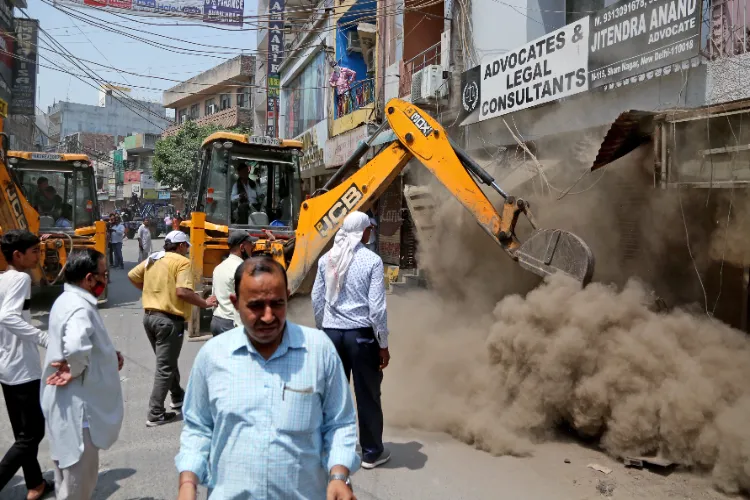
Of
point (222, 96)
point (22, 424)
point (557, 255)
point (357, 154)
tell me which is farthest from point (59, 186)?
point (222, 96)

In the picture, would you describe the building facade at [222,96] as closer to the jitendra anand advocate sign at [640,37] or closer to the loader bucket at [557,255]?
the jitendra anand advocate sign at [640,37]

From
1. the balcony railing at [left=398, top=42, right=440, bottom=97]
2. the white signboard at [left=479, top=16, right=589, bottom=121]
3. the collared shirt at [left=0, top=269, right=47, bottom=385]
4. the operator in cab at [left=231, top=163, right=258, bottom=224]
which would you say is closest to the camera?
the collared shirt at [left=0, top=269, right=47, bottom=385]

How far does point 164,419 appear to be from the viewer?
222 inches

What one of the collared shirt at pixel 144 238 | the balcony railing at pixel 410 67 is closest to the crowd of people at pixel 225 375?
the balcony railing at pixel 410 67

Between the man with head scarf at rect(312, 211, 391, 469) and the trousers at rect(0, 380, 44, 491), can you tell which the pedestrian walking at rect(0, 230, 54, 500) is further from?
the man with head scarf at rect(312, 211, 391, 469)

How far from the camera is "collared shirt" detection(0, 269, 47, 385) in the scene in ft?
12.7

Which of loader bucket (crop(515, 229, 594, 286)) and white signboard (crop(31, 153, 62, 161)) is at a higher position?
white signboard (crop(31, 153, 62, 161))

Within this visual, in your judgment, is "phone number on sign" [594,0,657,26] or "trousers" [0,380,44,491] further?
"phone number on sign" [594,0,657,26]

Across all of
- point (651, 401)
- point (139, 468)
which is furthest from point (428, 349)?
point (139, 468)

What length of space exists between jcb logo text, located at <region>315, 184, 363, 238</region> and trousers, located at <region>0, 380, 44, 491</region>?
13.2 ft

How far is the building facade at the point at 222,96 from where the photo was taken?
1483 inches

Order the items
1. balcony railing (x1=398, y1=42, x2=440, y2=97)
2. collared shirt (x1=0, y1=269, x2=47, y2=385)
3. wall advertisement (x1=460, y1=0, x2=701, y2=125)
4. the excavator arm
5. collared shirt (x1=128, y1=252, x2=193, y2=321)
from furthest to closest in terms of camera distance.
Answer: balcony railing (x1=398, y1=42, x2=440, y2=97) < wall advertisement (x1=460, y1=0, x2=701, y2=125) < collared shirt (x1=128, y1=252, x2=193, y2=321) < the excavator arm < collared shirt (x1=0, y1=269, x2=47, y2=385)

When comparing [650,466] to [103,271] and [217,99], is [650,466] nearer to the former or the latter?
[103,271]

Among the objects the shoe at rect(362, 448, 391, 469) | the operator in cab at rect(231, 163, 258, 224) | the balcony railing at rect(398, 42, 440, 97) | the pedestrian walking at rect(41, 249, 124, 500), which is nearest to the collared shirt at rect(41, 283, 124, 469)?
the pedestrian walking at rect(41, 249, 124, 500)
